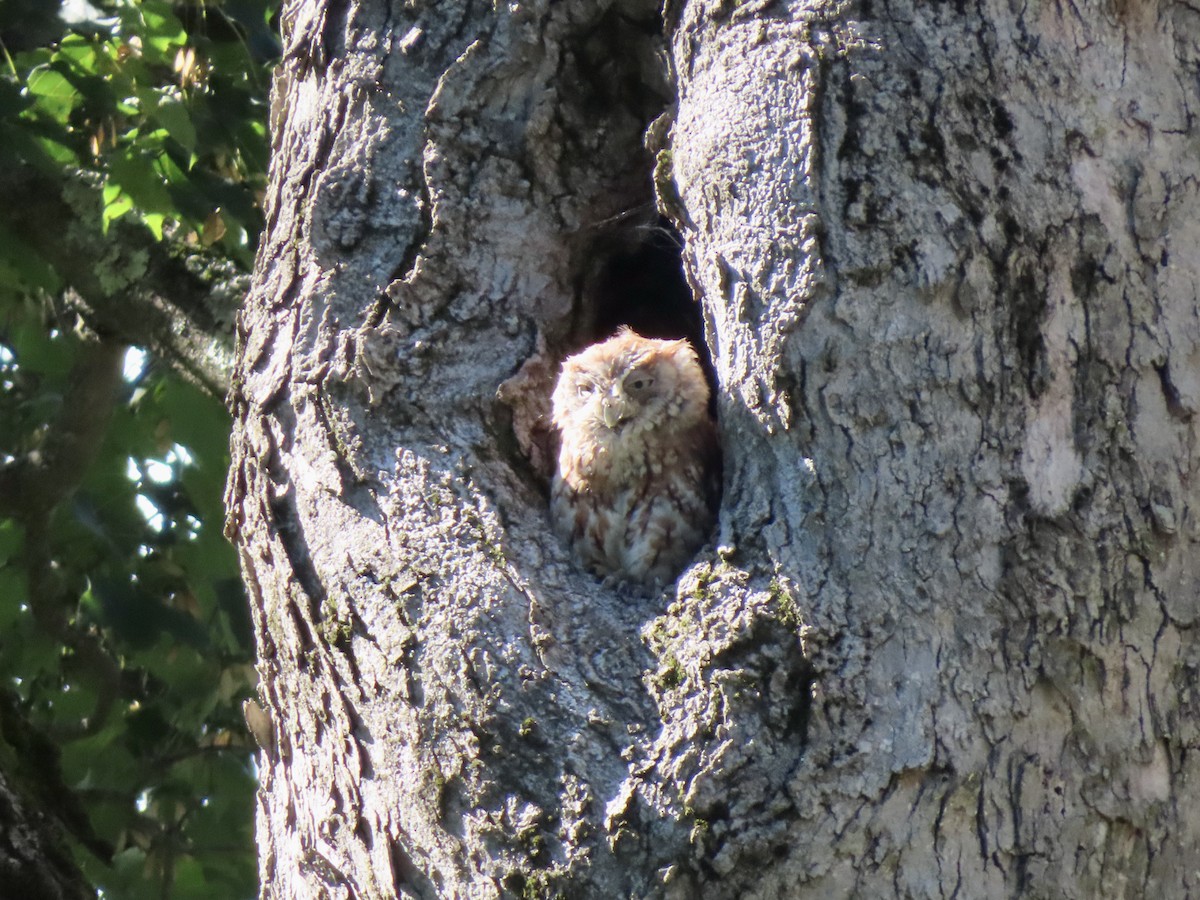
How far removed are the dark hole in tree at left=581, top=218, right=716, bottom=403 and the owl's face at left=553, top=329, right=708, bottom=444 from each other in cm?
10

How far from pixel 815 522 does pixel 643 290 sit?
161cm

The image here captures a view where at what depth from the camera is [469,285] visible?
2721mm

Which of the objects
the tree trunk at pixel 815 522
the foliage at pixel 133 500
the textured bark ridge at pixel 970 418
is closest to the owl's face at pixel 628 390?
the tree trunk at pixel 815 522

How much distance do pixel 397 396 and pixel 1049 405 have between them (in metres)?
1.19

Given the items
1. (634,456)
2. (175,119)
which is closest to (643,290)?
(634,456)

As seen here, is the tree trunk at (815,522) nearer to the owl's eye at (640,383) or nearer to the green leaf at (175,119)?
the owl's eye at (640,383)

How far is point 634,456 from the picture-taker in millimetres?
3162

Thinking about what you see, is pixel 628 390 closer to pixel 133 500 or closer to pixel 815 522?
pixel 815 522

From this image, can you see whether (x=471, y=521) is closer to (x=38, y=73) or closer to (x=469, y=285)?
(x=469, y=285)

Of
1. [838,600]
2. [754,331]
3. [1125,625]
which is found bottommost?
[1125,625]

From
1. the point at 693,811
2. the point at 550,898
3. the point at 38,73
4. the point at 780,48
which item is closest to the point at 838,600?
the point at 693,811

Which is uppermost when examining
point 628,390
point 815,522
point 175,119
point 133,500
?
point 175,119

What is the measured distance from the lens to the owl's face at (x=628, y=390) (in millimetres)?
3033

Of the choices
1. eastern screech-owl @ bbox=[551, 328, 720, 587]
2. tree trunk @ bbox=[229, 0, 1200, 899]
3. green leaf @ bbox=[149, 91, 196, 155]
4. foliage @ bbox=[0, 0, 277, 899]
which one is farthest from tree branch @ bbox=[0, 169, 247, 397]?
eastern screech-owl @ bbox=[551, 328, 720, 587]
